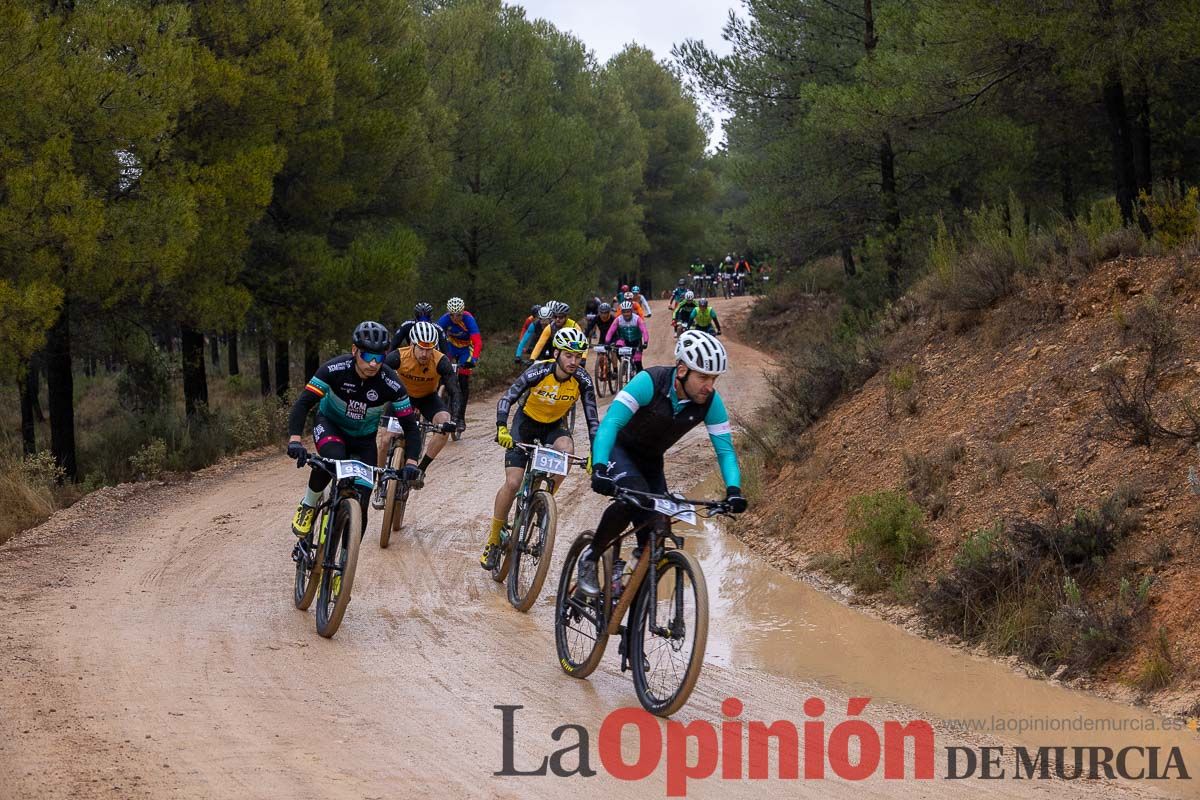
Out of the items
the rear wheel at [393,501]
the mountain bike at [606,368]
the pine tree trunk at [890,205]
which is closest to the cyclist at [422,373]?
the rear wheel at [393,501]

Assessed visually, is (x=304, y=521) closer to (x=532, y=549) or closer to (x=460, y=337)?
(x=532, y=549)

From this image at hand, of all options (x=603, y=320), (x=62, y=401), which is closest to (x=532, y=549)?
(x=62, y=401)

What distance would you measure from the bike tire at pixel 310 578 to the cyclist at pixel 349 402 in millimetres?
159

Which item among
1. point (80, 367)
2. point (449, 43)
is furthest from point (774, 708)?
point (80, 367)

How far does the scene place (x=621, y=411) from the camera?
7055 mm

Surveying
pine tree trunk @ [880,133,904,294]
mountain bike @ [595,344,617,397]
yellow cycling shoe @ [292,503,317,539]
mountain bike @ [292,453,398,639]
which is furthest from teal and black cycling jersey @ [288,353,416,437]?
pine tree trunk @ [880,133,904,294]

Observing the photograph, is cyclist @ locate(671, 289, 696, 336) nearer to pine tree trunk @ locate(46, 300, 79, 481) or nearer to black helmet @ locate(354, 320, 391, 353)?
pine tree trunk @ locate(46, 300, 79, 481)

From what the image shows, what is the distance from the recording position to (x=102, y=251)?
52.9 ft

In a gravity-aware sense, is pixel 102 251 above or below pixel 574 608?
above

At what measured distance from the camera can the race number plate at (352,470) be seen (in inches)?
329

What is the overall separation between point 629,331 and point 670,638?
16.1 metres

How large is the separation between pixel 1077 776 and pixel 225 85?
1710cm

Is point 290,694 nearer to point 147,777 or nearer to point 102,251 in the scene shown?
point 147,777

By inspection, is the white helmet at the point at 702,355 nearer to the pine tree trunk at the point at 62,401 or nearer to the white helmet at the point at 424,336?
the white helmet at the point at 424,336
